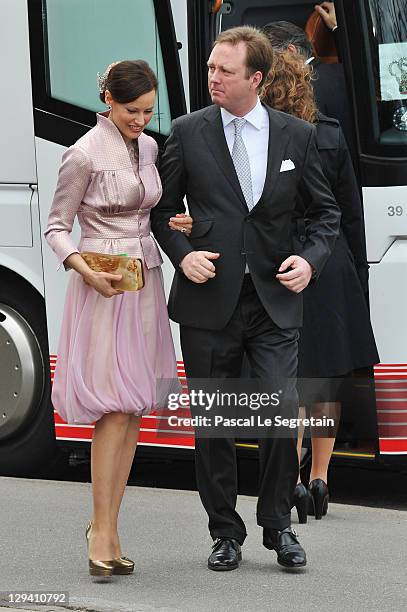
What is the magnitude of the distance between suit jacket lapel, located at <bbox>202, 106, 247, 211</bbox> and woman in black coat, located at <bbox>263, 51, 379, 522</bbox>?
93 cm

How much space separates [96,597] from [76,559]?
2.16 ft

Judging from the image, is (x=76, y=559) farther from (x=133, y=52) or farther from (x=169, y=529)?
(x=133, y=52)

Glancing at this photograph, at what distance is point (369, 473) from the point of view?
7996mm

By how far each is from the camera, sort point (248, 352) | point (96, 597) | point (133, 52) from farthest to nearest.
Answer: point (133, 52) < point (248, 352) < point (96, 597)

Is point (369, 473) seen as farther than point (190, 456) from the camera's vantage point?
Yes

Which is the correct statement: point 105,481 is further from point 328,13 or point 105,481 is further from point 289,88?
point 328,13

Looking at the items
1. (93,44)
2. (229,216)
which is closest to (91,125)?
(93,44)

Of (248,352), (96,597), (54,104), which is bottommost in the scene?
(96,597)

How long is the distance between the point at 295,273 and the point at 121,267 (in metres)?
0.60

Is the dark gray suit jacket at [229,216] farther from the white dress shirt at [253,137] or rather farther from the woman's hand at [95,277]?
the woman's hand at [95,277]

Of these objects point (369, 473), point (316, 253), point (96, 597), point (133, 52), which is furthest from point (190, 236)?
point (369, 473)

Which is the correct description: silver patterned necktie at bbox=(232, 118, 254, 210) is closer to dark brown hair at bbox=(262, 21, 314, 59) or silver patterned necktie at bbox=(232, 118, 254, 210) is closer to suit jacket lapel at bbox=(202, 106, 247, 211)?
suit jacket lapel at bbox=(202, 106, 247, 211)

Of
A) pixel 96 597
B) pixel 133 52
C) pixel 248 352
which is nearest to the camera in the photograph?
pixel 96 597

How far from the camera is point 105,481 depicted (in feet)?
17.5
